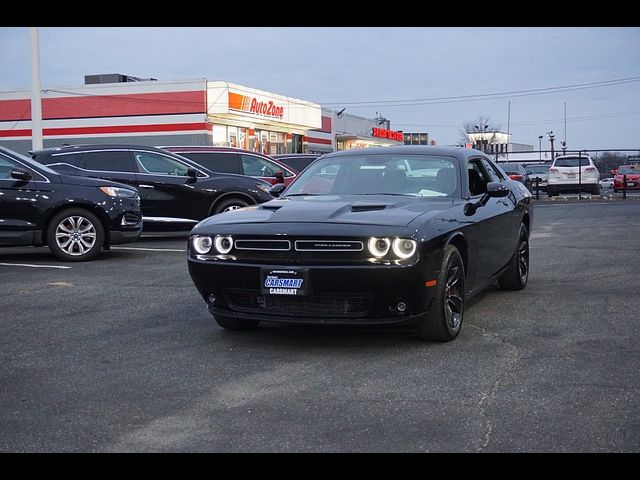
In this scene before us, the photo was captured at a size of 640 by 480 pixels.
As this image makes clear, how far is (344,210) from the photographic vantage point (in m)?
6.18

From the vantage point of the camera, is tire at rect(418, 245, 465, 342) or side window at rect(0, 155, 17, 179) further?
side window at rect(0, 155, 17, 179)

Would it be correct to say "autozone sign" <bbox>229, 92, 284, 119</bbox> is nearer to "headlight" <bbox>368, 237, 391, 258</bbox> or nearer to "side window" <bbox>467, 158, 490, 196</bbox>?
"side window" <bbox>467, 158, 490, 196</bbox>

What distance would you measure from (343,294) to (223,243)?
996mm

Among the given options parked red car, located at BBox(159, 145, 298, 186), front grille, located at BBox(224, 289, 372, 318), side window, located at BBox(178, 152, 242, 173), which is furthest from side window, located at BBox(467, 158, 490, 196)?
side window, located at BBox(178, 152, 242, 173)

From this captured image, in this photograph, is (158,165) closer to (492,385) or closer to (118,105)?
(492,385)

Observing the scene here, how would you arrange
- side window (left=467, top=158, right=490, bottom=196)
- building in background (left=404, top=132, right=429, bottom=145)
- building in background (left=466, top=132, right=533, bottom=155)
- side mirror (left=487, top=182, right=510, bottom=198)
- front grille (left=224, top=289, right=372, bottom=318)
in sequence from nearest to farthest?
front grille (left=224, top=289, right=372, bottom=318) → side mirror (left=487, top=182, right=510, bottom=198) → side window (left=467, top=158, right=490, bottom=196) → building in background (left=466, top=132, right=533, bottom=155) → building in background (left=404, top=132, right=429, bottom=145)

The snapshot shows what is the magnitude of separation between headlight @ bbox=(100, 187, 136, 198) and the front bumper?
6.17 m

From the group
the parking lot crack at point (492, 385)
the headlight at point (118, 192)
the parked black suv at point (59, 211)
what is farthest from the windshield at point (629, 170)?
the parking lot crack at point (492, 385)

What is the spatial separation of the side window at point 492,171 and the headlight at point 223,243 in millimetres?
3126

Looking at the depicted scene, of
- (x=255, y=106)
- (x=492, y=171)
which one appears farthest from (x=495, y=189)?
(x=255, y=106)

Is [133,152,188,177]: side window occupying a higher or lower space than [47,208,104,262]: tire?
higher

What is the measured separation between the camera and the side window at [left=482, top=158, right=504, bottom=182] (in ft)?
26.9
